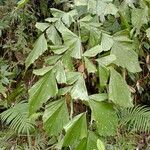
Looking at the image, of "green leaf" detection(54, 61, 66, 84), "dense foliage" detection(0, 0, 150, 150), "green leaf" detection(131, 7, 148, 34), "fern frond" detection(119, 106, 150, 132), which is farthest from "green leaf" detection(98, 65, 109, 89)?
"fern frond" detection(119, 106, 150, 132)

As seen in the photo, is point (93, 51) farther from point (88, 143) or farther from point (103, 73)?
point (88, 143)

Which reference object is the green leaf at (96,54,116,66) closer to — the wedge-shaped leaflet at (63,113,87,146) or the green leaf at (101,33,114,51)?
the green leaf at (101,33,114,51)

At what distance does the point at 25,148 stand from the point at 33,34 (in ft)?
1.99

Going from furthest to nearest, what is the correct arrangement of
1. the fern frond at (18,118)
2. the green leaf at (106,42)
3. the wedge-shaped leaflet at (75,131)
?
the fern frond at (18,118) < the green leaf at (106,42) < the wedge-shaped leaflet at (75,131)

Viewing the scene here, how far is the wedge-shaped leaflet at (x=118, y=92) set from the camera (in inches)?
47.6

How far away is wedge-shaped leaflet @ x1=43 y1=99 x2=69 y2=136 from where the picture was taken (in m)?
1.21

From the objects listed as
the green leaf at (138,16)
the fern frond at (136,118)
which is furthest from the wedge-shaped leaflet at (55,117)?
the fern frond at (136,118)

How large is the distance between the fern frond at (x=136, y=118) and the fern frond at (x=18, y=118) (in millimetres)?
449

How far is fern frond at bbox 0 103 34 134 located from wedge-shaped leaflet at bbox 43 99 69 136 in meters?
0.47

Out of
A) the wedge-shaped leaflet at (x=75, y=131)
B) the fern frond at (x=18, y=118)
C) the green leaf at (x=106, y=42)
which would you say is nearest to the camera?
the wedge-shaped leaflet at (x=75, y=131)

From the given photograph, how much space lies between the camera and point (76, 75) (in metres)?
1.19

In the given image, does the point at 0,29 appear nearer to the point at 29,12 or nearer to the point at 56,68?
the point at 29,12

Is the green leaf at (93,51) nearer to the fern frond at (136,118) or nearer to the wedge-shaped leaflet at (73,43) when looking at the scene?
the wedge-shaped leaflet at (73,43)

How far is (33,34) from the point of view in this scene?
1.90m
